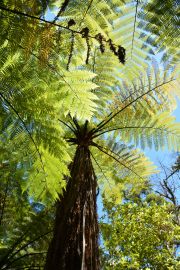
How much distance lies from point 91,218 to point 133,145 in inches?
79.9

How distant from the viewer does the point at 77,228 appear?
254 cm

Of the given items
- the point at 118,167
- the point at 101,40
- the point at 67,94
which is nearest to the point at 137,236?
the point at 118,167

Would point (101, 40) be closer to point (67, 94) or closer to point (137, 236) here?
point (67, 94)

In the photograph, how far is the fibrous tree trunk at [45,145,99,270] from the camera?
2.31m

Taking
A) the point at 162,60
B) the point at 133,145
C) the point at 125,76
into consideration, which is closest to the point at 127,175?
the point at 133,145

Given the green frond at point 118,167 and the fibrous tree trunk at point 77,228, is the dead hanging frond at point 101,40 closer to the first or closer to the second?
the fibrous tree trunk at point 77,228

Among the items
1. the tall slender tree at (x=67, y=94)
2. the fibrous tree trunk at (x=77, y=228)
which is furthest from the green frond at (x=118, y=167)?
the fibrous tree trunk at (x=77, y=228)

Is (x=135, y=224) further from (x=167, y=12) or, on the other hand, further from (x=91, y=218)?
(x=167, y=12)

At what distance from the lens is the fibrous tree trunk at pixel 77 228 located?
2.31 m

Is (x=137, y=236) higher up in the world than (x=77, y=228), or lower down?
higher up

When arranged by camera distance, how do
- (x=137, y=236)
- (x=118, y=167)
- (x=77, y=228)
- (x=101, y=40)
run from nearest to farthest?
(x=101, y=40), (x=77, y=228), (x=118, y=167), (x=137, y=236)

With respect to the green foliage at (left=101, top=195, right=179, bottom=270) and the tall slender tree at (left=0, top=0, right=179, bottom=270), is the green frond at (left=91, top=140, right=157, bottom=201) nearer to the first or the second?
the tall slender tree at (left=0, top=0, right=179, bottom=270)

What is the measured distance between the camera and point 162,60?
241cm

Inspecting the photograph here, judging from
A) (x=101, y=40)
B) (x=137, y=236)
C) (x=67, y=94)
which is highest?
(x=137, y=236)
